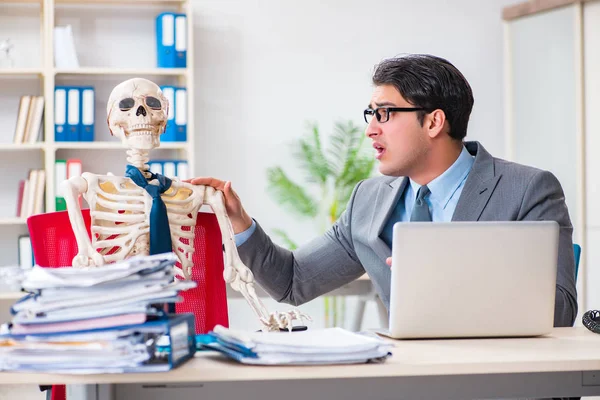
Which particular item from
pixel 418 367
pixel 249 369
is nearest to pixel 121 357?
pixel 249 369

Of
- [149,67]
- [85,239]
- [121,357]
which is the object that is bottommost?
[121,357]

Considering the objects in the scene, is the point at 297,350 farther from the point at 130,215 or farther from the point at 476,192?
the point at 476,192

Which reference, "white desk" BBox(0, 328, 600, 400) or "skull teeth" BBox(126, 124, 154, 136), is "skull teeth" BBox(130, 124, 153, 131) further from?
"white desk" BBox(0, 328, 600, 400)

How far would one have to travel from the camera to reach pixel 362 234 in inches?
89.5

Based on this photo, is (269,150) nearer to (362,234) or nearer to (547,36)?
(547,36)

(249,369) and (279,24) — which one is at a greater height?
(279,24)

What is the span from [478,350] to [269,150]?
11.9 ft

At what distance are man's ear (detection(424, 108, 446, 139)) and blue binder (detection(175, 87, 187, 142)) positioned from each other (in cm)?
245

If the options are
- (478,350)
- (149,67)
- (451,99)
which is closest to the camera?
(478,350)

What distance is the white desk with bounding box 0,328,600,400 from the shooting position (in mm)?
1249

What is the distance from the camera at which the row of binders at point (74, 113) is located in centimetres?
439

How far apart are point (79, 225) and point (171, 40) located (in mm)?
2905

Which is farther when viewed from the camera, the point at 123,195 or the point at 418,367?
the point at 123,195

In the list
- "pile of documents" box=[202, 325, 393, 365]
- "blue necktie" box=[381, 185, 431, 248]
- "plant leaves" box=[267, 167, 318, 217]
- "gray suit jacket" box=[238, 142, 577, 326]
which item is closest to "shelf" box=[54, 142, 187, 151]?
"plant leaves" box=[267, 167, 318, 217]
